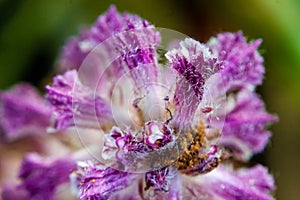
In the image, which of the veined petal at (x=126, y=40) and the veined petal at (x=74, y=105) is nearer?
the veined petal at (x=126, y=40)

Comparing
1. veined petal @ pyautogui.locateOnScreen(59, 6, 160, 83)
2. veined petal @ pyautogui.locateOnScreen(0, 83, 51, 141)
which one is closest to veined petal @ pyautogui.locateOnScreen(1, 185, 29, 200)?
veined petal @ pyautogui.locateOnScreen(0, 83, 51, 141)

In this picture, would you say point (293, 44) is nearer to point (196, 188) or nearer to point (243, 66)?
point (243, 66)

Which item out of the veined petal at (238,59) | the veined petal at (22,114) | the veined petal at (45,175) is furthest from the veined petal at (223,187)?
the veined petal at (22,114)

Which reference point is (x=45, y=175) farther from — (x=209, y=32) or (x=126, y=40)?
(x=209, y=32)

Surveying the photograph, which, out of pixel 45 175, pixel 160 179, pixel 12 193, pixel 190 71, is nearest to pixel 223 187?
pixel 160 179

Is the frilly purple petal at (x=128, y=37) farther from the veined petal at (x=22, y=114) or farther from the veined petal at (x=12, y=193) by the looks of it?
the veined petal at (x=12, y=193)
